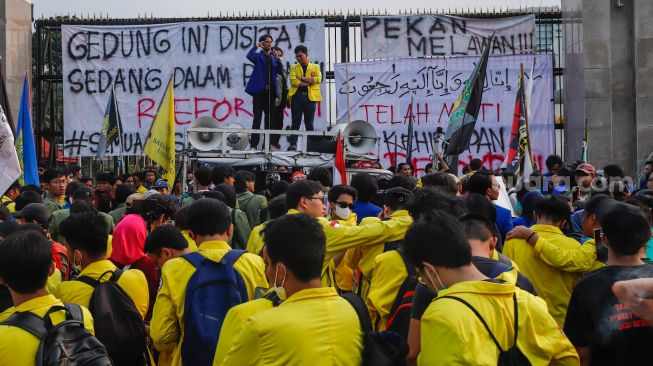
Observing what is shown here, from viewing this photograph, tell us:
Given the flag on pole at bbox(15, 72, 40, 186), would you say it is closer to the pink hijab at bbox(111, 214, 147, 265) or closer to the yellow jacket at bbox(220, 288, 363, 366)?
the pink hijab at bbox(111, 214, 147, 265)

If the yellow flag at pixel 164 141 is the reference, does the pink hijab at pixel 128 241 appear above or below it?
below

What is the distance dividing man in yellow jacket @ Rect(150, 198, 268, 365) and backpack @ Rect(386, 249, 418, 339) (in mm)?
702

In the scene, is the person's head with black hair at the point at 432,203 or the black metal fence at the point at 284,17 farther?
the black metal fence at the point at 284,17

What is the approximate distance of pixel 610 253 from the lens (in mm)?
4520

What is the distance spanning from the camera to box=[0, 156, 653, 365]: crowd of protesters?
374 cm

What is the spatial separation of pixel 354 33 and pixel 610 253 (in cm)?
1741

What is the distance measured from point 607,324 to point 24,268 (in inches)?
95.0

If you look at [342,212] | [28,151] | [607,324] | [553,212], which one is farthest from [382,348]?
[28,151]

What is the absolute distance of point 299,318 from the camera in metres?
3.74

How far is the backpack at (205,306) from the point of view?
5004 mm

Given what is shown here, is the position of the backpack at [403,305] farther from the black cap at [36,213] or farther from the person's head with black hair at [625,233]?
the black cap at [36,213]

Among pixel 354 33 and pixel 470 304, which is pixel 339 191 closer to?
pixel 470 304

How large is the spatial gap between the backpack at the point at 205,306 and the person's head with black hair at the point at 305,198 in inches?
48.4

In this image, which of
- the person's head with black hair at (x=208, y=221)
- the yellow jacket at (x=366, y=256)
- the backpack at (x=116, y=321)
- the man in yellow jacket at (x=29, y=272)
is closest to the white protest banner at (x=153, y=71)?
the yellow jacket at (x=366, y=256)
